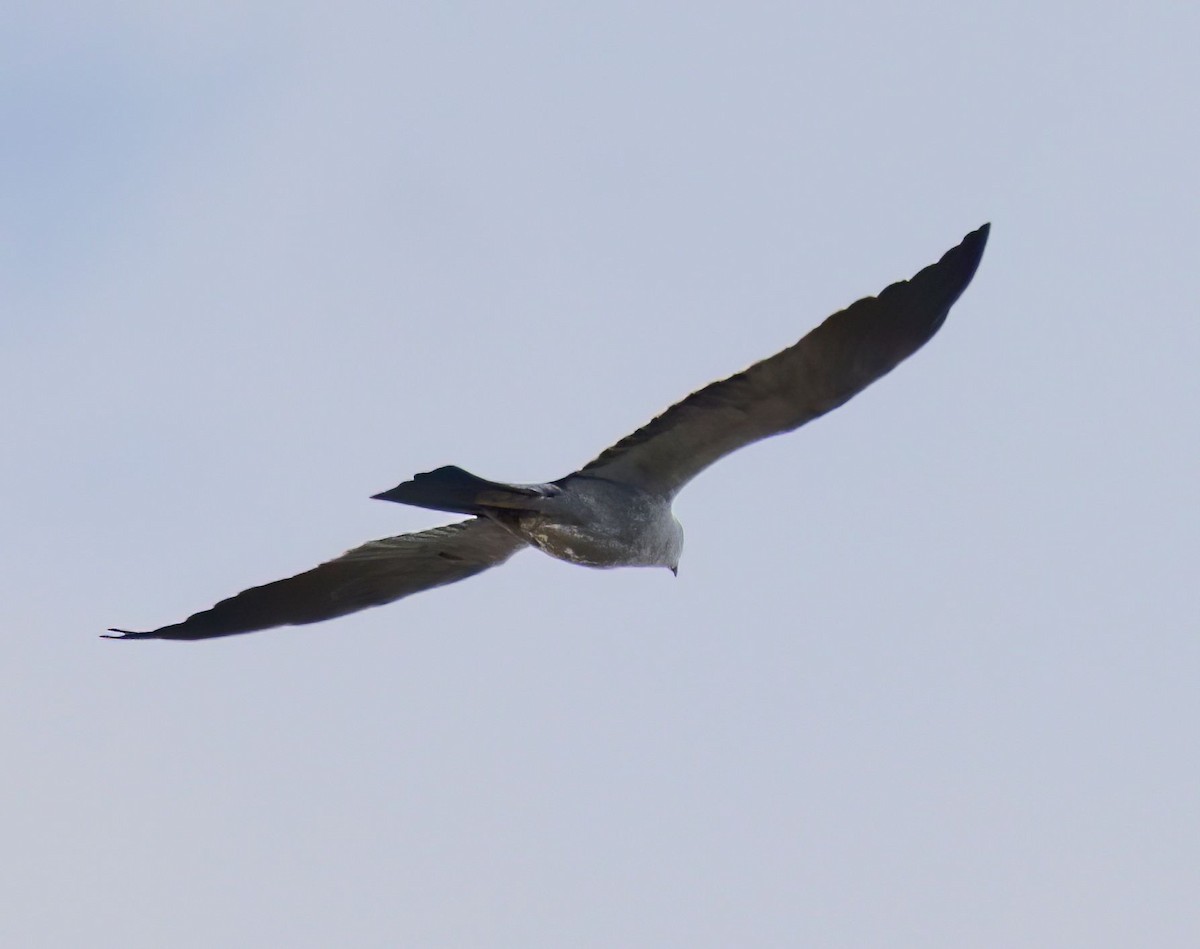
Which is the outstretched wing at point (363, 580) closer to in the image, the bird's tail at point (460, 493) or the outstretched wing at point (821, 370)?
the bird's tail at point (460, 493)

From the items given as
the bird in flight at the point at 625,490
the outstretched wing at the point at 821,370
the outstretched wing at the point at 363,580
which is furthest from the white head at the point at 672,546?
the outstretched wing at the point at 363,580

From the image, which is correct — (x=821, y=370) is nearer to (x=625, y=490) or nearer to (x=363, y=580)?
(x=625, y=490)

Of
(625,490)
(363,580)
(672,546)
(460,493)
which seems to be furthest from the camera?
(363,580)

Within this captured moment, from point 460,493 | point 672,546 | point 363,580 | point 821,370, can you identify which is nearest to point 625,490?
point 672,546

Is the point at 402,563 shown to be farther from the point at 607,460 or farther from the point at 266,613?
the point at 607,460

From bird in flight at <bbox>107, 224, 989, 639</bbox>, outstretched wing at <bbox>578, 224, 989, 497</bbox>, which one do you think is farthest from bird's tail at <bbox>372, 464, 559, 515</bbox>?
outstretched wing at <bbox>578, 224, 989, 497</bbox>

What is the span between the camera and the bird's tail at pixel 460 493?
916 centimetres

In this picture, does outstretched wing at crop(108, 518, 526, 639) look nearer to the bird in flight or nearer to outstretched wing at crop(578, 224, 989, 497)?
the bird in flight

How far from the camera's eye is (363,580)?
1145 cm

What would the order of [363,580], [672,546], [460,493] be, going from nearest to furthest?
[460,493], [672,546], [363,580]

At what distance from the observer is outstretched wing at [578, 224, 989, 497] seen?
9.34 metres

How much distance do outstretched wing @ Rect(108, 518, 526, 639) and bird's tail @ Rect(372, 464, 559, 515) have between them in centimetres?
101

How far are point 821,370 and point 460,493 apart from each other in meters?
2.11

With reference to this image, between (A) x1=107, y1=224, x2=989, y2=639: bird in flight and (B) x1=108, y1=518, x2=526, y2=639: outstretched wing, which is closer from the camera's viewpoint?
(A) x1=107, y1=224, x2=989, y2=639: bird in flight
